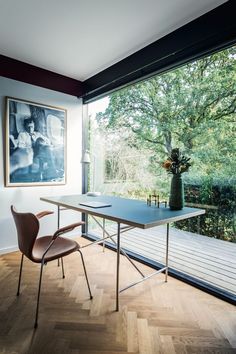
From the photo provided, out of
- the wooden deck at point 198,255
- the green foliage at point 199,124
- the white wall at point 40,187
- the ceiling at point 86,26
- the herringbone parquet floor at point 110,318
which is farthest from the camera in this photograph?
the white wall at point 40,187

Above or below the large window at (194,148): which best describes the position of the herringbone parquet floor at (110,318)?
below

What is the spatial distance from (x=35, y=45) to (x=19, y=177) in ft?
5.23

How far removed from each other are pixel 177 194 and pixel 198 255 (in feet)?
2.77

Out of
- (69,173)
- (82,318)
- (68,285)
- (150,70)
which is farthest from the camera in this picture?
(69,173)

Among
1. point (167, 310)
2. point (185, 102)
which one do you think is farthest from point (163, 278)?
point (185, 102)

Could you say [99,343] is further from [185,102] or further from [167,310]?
[185,102]

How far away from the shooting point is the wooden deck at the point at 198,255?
2100 mm

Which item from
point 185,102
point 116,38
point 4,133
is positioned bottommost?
point 4,133

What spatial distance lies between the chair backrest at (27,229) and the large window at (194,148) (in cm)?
147

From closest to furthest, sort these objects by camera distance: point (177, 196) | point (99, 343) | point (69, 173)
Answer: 1. point (99, 343)
2. point (177, 196)
3. point (69, 173)

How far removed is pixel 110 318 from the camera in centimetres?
169

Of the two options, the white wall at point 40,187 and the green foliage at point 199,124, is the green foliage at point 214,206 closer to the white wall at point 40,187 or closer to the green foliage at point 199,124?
the green foliage at point 199,124

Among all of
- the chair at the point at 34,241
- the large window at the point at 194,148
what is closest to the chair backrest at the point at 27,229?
the chair at the point at 34,241

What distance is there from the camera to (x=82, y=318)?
1.68 meters
